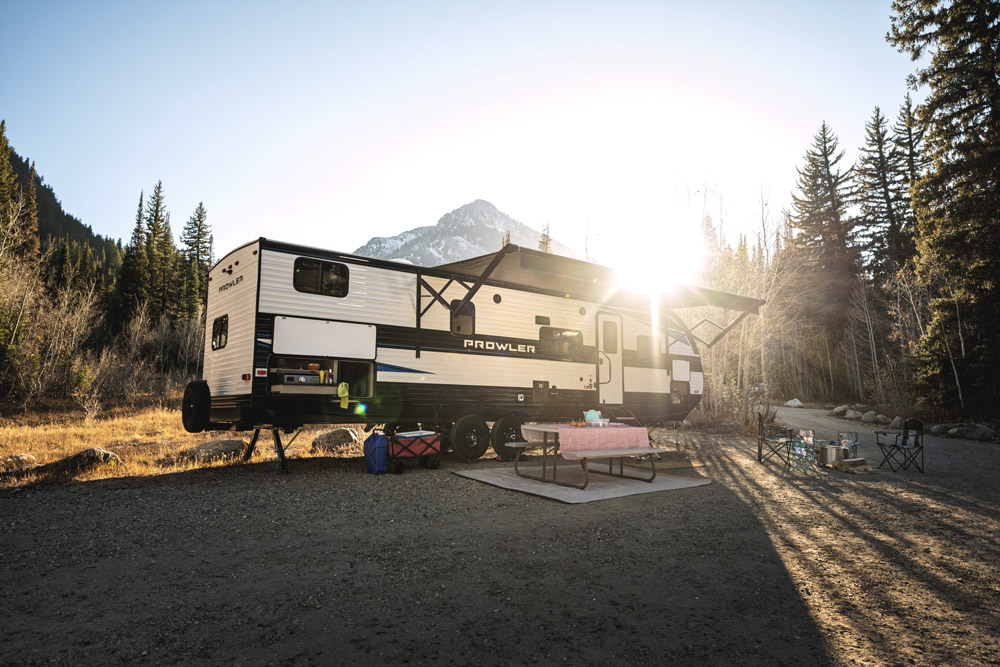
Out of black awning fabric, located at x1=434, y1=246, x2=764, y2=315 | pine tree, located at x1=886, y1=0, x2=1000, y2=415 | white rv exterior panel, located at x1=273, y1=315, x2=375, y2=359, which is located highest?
pine tree, located at x1=886, y1=0, x2=1000, y2=415

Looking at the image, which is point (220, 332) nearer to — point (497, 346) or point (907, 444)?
point (497, 346)

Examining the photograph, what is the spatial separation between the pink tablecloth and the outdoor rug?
0.58m

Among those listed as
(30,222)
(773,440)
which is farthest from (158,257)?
(773,440)

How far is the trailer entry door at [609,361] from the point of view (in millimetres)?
12578

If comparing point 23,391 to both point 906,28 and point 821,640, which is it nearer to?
point 821,640

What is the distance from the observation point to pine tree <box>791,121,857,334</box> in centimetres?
3534

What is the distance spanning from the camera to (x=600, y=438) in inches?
326

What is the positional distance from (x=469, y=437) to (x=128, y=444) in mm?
A: 8194

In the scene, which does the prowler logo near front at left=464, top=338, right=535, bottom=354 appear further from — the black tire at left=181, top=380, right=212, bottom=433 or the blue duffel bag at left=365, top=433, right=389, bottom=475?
the black tire at left=181, top=380, right=212, bottom=433

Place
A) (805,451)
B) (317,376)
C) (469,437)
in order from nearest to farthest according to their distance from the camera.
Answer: (317,376) < (805,451) < (469,437)

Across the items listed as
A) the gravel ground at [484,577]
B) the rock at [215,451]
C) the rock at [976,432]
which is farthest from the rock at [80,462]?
the rock at [976,432]

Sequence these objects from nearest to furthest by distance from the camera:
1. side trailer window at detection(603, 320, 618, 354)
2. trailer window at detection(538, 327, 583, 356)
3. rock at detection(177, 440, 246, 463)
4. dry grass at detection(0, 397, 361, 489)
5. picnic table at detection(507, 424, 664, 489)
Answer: picnic table at detection(507, 424, 664, 489) → dry grass at detection(0, 397, 361, 489) → rock at detection(177, 440, 246, 463) → trailer window at detection(538, 327, 583, 356) → side trailer window at detection(603, 320, 618, 354)

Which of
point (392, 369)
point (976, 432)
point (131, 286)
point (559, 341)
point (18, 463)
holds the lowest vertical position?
point (18, 463)

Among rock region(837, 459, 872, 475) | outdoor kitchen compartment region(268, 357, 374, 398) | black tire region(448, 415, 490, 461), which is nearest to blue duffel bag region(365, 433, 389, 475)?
outdoor kitchen compartment region(268, 357, 374, 398)
